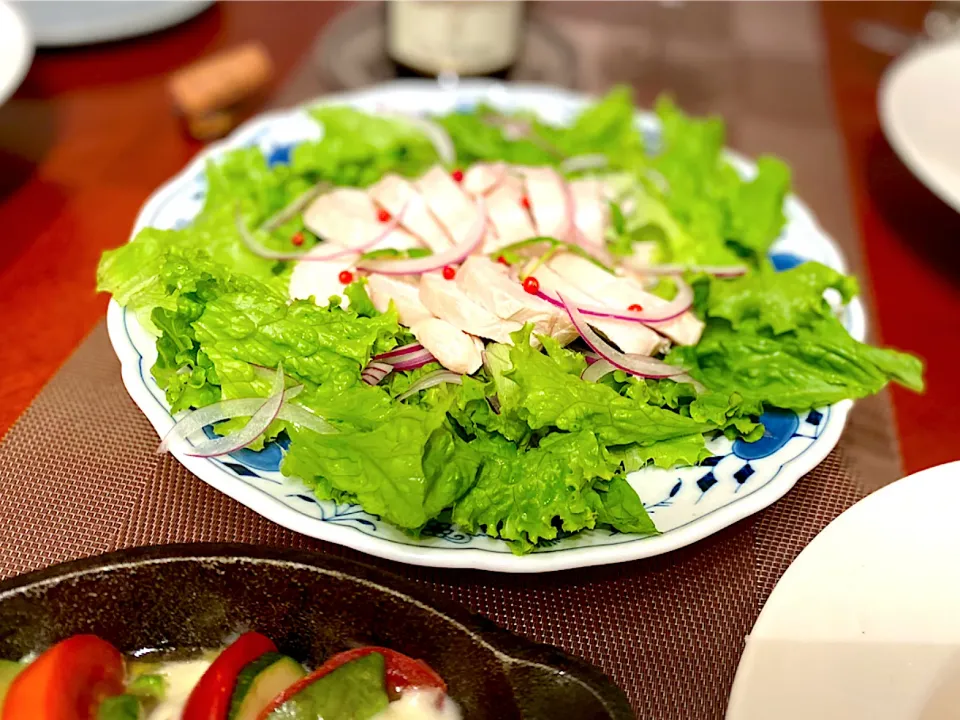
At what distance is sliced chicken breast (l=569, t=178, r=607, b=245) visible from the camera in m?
1.89

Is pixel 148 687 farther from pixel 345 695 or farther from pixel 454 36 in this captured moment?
pixel 454 36

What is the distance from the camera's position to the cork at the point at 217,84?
2.26m

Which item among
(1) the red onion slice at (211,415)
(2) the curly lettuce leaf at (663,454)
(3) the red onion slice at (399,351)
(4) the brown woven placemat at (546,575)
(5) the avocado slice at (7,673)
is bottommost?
(4) the brown woven placemat at (546,575)

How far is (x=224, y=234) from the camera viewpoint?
5.87ft

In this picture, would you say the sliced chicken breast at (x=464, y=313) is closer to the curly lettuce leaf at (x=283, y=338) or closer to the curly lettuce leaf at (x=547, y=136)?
the curly lettuce leaf at (x=283, y=338)

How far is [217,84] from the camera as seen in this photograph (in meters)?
2.30

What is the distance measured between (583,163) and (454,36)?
0.80 metres

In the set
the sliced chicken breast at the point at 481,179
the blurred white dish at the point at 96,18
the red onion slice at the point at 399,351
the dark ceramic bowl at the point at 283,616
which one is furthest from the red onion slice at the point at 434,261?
the blurred white dish at the point at 96,18

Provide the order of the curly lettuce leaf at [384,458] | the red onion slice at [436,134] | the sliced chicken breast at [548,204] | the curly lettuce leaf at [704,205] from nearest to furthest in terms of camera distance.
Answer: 1. the curly lettuce leaf at [384,458]
2. the sliced chicken breast at [548,204]
3. the curly lettuce leaf at [704,205]
4. the red onion slice at [436,134]

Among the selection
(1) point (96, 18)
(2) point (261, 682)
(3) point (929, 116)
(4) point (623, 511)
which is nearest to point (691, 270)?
(4) point (623, 511)

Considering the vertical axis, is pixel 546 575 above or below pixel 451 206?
below

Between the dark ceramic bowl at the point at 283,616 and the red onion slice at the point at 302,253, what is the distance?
33.0 inches

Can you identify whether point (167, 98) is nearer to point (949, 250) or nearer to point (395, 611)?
point (395, 611)

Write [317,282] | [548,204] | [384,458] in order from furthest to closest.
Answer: [548,204] < [317,282] < [384,458]
